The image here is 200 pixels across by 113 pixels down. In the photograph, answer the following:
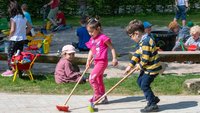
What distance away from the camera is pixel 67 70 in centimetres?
885

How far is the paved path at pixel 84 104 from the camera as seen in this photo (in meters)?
7.14

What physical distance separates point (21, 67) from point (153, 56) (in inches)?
121

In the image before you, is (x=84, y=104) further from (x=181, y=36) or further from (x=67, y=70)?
(x=181, y=36)

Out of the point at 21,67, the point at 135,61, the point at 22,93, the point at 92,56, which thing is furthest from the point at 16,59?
the point at 135,61

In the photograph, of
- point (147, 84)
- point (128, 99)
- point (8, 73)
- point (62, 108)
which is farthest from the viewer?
point (8, 73)

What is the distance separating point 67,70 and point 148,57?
2.46m

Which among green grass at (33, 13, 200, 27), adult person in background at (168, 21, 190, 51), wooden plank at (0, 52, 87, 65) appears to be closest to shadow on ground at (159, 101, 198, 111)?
wooden plank at (0, 52, 87, 65)

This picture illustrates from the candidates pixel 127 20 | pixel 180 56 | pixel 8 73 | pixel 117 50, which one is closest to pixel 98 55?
pixel 8 73

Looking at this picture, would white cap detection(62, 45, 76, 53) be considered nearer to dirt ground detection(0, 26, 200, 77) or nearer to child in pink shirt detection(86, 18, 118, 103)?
dirt ground detection(0, 26, 200, 77)

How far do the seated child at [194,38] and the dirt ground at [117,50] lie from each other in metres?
0.81

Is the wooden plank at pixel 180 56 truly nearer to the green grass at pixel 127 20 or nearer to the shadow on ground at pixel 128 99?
the shadow on ground at pixel 128 99

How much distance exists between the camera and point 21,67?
8.98m

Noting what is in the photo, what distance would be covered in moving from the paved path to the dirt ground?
1447mm

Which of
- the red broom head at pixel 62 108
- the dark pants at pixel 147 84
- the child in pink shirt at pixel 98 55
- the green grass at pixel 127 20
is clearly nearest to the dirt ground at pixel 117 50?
the green grass at pixel 127 20
